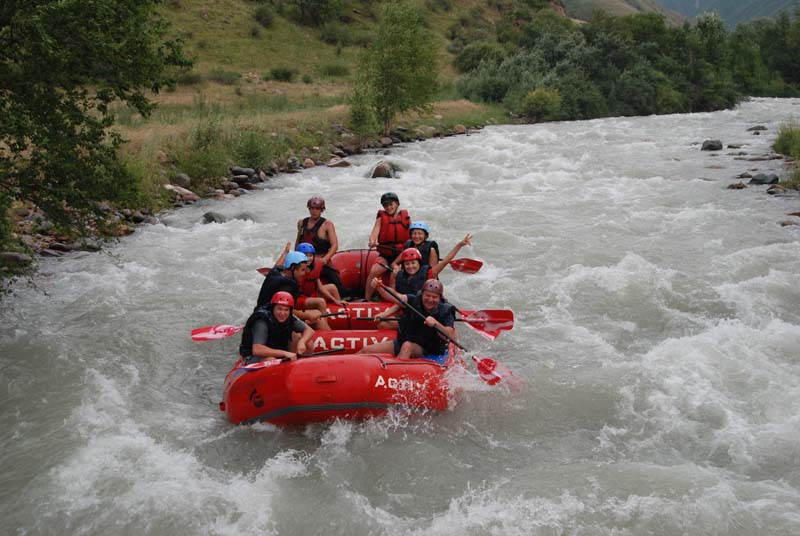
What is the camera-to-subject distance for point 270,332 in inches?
254

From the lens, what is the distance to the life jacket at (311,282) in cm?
777

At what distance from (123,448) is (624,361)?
16.4 feet

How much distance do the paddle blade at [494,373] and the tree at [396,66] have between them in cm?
1848

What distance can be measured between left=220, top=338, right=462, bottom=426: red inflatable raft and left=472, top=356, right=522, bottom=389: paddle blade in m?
0.57

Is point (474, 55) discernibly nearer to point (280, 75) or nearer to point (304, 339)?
point (280, 75)

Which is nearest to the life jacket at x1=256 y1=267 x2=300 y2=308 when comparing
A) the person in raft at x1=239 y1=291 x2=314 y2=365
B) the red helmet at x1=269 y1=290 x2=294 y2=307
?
the person in raft at x1=239 y1=291 x2=314 y2=365

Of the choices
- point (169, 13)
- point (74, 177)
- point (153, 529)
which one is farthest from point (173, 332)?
point (169, 13)

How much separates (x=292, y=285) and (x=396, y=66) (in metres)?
18.8

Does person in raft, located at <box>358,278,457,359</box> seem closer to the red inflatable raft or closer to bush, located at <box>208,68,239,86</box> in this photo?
the red inflatable raft

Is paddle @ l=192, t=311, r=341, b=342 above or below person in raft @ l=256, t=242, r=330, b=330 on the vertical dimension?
below

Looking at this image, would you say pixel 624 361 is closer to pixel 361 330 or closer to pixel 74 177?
pixel 361 330

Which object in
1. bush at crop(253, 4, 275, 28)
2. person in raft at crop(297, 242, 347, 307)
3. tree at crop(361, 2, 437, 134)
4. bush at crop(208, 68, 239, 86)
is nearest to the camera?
person in raft at crop(297, 242, 347, 307)

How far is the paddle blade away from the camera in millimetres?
A: 6473

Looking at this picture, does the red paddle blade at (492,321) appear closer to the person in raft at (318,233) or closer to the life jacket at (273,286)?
the life jacket at (273,286)
